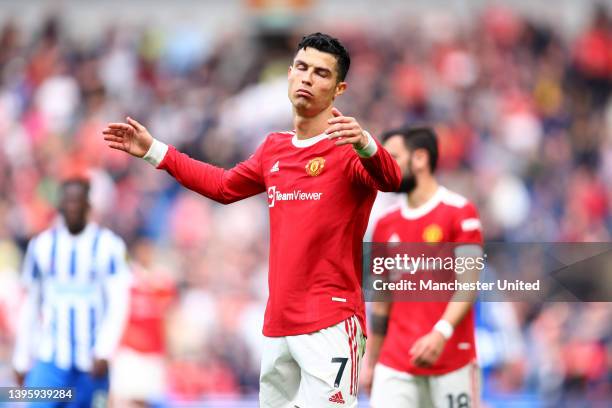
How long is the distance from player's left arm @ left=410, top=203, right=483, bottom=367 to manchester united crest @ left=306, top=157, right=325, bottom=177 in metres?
1.44

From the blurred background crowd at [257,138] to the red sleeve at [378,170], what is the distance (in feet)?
17.9

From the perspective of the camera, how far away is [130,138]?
630 centimetres

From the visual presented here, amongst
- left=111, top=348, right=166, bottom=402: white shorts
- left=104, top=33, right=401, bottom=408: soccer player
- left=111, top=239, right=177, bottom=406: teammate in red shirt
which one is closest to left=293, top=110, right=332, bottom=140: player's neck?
left=104, top=33, right=401, bottom=408: soccer player

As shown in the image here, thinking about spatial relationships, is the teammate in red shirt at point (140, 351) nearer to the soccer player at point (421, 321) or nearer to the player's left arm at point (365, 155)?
the soccer player at point (421, 321)

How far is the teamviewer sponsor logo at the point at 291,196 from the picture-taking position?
19.9 ft

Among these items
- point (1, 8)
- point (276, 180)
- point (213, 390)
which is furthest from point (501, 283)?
point (1, 8)

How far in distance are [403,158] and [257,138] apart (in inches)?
348

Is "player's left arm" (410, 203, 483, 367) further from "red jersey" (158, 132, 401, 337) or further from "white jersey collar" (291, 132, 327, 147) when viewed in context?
"white jersey collar" (291, 132, 327, 147)

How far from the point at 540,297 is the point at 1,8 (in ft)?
42.7

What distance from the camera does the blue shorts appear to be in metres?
8.98

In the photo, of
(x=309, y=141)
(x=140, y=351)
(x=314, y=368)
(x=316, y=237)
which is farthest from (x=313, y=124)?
(x=140, y=351)

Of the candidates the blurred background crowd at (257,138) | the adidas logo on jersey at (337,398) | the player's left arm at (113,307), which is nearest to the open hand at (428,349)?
the adidas logo on jersey at (337,398)

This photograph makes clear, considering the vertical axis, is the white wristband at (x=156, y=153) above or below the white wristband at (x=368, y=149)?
above

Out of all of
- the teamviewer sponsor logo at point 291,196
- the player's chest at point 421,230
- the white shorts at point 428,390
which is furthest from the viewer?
the player's chest at point 421,230
